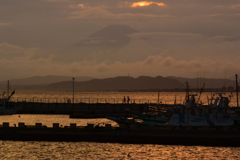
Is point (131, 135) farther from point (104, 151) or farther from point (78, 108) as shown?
point (78, 108)

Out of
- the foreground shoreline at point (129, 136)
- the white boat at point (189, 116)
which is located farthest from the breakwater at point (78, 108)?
the foreground shoreline at point (129, 136)

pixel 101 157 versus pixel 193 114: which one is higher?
pixel 193 114

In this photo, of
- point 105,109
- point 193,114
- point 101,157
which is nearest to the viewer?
point 101,157

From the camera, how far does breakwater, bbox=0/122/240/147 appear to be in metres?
48.2

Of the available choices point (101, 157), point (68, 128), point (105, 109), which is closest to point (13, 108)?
point (105, 109)

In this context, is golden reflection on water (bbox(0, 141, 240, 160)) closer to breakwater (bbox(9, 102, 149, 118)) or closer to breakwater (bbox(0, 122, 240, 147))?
breakwater (bbox(0, 122, 240, 147))

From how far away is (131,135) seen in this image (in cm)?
4938

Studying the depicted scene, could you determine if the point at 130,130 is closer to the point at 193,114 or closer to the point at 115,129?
the point at 115,129

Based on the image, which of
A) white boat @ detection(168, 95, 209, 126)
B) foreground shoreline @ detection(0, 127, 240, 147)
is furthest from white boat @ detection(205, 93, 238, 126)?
foreground shoreline @ detection(0, 127, 240, 147)

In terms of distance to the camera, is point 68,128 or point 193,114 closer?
point 68,128

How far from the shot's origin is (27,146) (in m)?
49.8

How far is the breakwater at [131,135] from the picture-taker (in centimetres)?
4822

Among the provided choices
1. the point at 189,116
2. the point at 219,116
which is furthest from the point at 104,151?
the point at 219,116

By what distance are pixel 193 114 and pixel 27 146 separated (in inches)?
876
